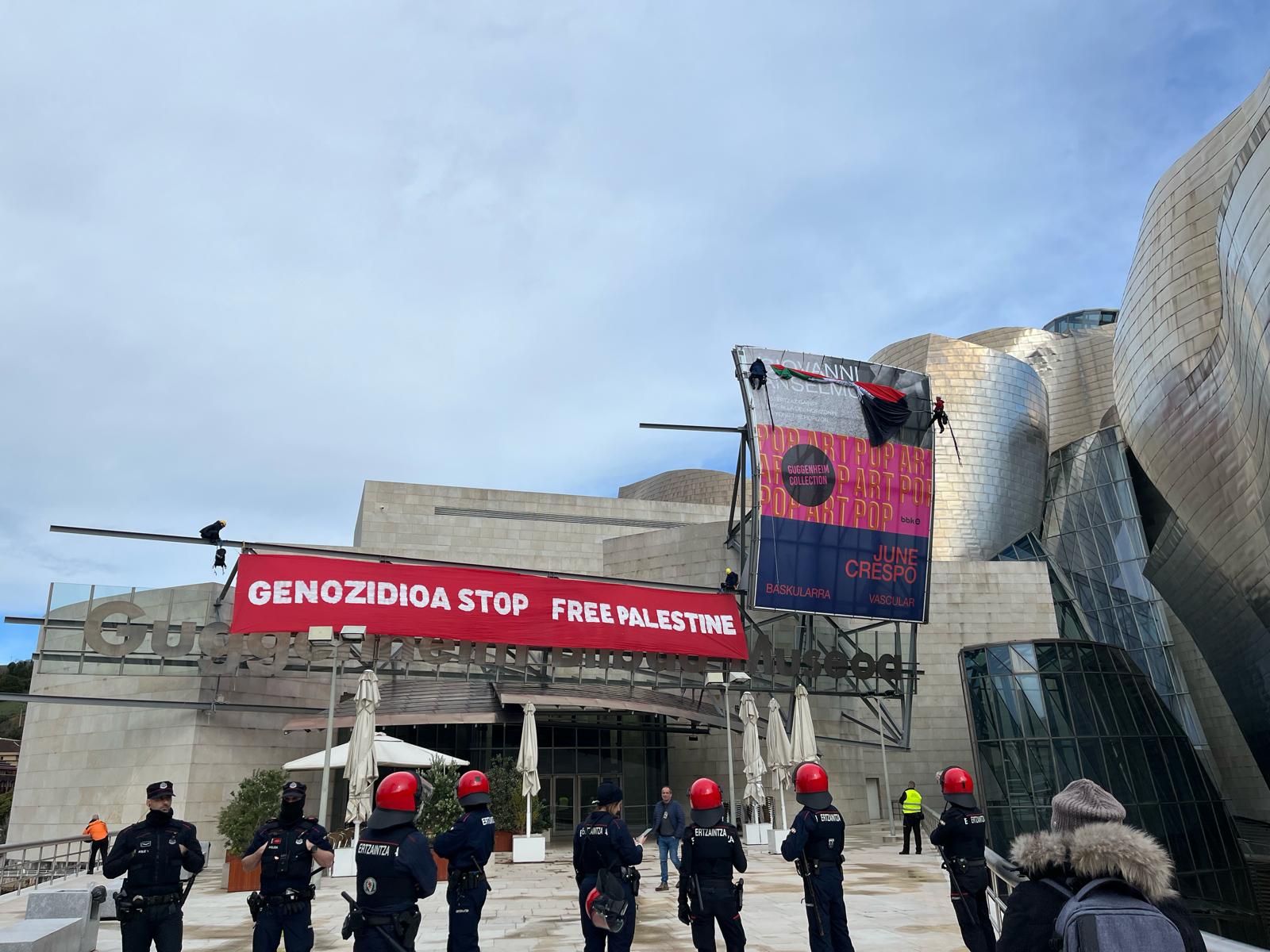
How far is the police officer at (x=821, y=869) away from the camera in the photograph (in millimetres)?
8094

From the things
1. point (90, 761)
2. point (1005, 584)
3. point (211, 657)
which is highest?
point (1005, 584)

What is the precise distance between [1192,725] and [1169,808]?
14062 millimetres

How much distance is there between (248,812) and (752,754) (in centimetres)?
1109

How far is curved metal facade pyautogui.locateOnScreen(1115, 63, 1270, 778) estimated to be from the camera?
20.5 metres

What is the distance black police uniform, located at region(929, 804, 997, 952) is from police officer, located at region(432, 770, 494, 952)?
165 inches

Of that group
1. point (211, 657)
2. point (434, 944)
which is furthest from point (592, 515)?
point (434, 944)

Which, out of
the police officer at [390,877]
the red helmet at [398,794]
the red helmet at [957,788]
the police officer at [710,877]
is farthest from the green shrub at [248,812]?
the red helmet at [957,788]

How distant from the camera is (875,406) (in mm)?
29375

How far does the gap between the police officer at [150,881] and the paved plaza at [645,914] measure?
2.86m

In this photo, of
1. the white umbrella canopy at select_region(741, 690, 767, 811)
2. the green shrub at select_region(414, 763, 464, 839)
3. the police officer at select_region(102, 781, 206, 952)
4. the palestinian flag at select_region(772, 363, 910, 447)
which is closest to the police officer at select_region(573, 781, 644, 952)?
the police officer at select_region(102, 781, 206, 952)

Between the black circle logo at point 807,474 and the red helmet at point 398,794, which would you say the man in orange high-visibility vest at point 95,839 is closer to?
the red helmet at point 398,794

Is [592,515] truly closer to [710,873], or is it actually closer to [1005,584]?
[1005,584]

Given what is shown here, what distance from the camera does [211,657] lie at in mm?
21531

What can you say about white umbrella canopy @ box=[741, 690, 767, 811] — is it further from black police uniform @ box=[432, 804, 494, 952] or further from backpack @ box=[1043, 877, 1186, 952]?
backpack @ box=[1043, 877, 1186, 952]
